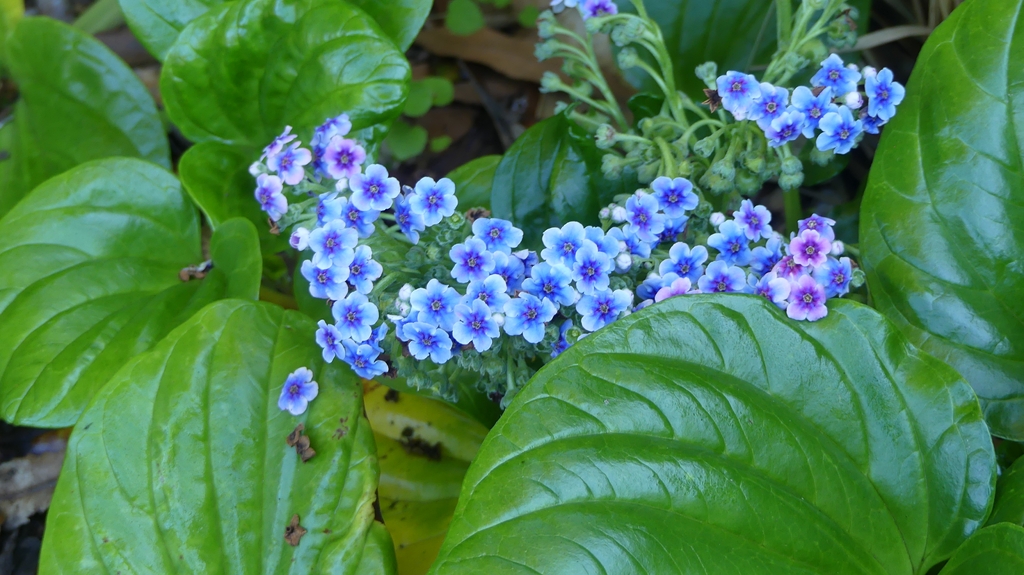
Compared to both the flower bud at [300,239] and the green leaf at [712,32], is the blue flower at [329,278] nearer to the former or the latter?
the flower bud at [300,239]

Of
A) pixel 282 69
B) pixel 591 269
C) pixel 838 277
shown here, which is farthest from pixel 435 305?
pixel 282 69

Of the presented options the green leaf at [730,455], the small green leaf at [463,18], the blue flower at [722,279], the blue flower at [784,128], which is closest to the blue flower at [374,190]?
the green leaf at [730,455]

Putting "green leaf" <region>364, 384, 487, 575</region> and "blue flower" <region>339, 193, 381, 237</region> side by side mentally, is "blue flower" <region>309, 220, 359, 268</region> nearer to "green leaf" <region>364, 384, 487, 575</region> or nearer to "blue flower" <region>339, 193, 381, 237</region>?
"blue flower" <region>339, 193, 381, 237</region>

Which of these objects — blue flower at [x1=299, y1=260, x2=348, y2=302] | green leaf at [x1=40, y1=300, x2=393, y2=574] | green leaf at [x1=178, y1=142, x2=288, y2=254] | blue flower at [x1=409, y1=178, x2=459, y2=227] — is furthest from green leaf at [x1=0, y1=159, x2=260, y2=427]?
blue flower at [x1=409, y1=178, x2=459, y2=227]

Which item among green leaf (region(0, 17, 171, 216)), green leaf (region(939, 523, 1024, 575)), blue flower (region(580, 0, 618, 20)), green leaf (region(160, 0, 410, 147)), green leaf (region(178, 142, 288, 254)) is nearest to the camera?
green leaf (region(939, 523, 1024, 575))

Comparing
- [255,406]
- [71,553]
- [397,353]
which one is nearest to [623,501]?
[397,353]

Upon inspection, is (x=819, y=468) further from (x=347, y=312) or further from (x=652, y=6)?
(x=652, y=6)

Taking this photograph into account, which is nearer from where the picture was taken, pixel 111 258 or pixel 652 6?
pixel 111 258
